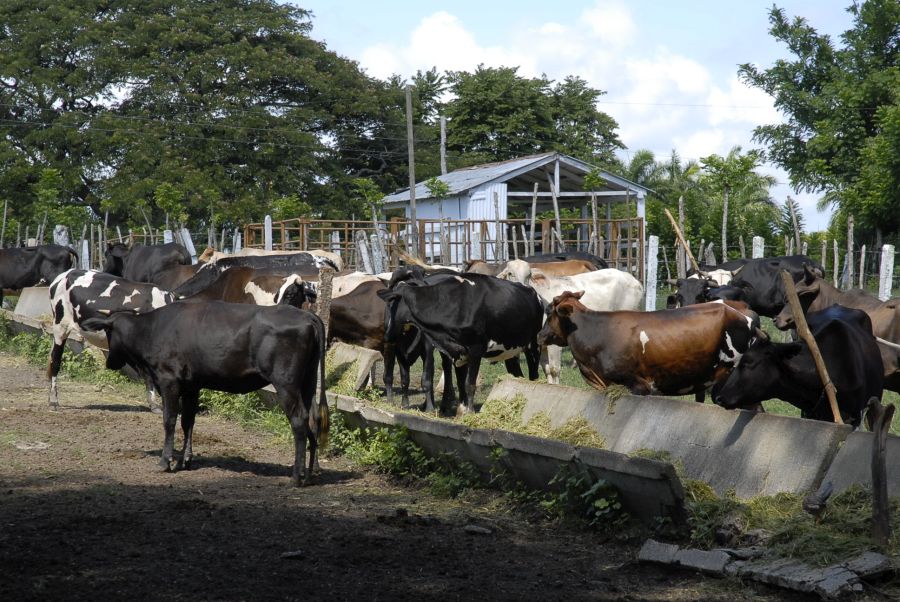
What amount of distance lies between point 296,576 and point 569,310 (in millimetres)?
5053

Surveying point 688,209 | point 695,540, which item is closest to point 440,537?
point 695,540

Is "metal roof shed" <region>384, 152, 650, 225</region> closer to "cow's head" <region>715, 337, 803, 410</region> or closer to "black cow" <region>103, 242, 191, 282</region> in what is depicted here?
"black cow" <region>103, 242, 191, 282</region>

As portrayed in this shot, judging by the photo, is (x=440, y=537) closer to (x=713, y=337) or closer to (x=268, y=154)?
(x=713, y=337)

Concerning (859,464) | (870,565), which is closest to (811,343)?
(859,464)

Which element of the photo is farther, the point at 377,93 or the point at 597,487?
the point at 377,93

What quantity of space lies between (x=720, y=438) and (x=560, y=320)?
120 inches

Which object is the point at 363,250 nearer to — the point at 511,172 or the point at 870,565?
the point at 511,172

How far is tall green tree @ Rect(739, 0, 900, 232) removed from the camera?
1395 inches

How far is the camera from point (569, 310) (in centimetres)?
1099

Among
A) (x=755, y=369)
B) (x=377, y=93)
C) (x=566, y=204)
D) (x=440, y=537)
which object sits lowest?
(x=440, y=537)

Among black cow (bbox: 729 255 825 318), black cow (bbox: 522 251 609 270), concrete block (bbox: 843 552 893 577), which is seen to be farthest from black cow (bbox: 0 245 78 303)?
concrete block (bbox: 843 552 893 577)

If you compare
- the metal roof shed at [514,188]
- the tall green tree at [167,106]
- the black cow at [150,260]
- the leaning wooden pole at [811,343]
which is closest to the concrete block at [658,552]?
the leaning wooden pole at [811,343]

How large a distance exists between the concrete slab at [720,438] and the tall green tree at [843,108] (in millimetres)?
27080

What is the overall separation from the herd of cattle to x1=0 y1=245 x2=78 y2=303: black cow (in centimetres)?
953
